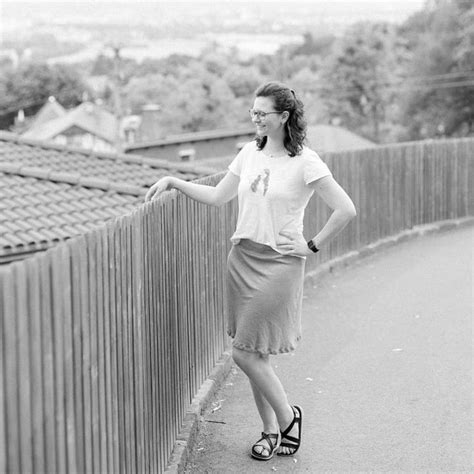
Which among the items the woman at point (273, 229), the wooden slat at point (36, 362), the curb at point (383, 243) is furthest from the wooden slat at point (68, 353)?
the curb at point (383, 243)

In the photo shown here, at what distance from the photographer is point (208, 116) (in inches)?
4624

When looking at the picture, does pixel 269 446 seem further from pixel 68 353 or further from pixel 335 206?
pixel 68 353

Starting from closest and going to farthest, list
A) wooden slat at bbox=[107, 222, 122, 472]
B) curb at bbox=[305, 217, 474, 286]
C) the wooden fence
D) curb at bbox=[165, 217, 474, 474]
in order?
the wooden fence → wooden slat at bbox=[107, 222, 122, 472] → curb at bbox=[165, 217, 474, 474] → curb at bbox=[305, 217, 474, 286]

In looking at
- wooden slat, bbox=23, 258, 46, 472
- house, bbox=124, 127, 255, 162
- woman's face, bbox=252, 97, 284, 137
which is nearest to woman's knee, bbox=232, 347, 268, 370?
woman's face, bbox=252, 97, 284, 137

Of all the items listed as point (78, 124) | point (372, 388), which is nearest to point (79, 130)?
point (78, 124)

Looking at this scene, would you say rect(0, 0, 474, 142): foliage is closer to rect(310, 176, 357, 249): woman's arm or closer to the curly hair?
the curly hair

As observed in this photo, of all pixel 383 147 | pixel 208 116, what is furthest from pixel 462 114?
pixel 383 147

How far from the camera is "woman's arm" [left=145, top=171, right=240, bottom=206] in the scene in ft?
19.5

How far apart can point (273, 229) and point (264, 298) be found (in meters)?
0.36

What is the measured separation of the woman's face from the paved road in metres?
1.81

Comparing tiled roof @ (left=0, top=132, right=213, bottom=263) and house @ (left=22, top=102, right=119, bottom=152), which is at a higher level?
tiled roof @ (left=0, top=132, right=213, bottom=263)

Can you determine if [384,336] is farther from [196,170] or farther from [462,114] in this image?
[462,114]

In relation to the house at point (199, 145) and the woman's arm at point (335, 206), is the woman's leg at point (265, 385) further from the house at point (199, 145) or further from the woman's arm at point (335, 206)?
the house at point (199, 145)

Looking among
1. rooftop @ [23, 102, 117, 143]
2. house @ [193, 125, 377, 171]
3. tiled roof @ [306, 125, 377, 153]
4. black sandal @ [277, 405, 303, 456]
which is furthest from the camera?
rooftop @ [23, 102, 117, 143]
